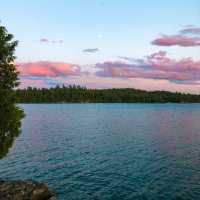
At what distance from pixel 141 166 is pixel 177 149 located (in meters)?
18.9

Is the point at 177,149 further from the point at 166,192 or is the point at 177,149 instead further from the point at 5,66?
the point at 5,66

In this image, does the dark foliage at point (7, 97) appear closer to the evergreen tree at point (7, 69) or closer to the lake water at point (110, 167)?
the evergreen tree at point (7, 69)

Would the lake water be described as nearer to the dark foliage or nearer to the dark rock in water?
the dark rock in water

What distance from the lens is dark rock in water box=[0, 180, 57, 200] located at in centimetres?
2982

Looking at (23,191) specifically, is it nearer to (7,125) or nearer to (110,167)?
(7,125)

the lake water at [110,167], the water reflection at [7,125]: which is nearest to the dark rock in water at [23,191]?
the water reflection at [7,125]

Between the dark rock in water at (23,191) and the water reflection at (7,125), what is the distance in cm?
371

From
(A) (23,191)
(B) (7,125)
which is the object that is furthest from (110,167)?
(A) (23,191)

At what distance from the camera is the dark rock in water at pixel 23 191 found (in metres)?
29.8

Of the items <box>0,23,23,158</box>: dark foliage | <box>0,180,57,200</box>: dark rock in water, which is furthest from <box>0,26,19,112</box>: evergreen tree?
<box>0,180,57,200</box>: dark rock in water

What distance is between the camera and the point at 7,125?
34188mm

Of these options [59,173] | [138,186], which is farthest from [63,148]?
[138,186]

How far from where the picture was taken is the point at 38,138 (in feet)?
275

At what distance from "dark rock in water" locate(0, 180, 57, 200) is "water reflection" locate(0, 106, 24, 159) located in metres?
3.71
